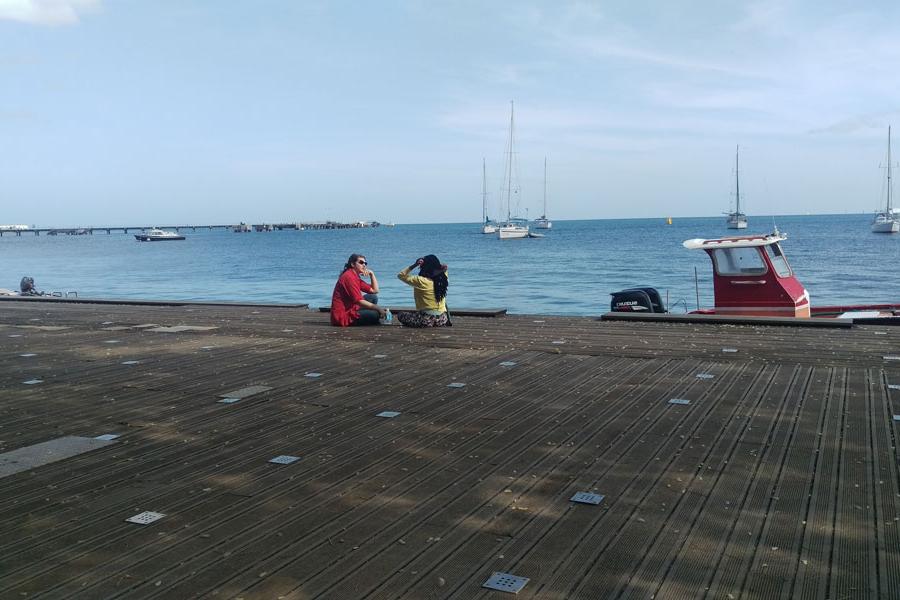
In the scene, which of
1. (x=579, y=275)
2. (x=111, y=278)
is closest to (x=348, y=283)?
(x=579, y=275)

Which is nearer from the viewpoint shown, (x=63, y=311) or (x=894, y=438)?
(x=894, y=438)

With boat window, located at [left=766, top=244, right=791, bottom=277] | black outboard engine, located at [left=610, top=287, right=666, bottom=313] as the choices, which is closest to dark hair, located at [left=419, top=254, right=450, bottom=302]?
black outboard engine, located at [left=610, top=287, right=666, bottom=313]

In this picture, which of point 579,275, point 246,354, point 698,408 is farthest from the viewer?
point 579,275

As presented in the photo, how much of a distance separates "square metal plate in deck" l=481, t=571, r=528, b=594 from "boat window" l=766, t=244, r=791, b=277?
1257cm

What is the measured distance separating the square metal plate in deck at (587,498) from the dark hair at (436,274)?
7907 millimetres

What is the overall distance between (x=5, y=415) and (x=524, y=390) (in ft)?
16.1

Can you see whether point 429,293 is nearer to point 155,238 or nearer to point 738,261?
point 738,261

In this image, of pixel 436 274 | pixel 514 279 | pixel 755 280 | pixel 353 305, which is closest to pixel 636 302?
pixel 755 280

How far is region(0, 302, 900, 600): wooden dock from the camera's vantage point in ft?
12.2

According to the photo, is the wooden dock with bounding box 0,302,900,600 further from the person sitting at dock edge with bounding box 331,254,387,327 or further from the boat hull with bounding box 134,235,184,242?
the boat hull with bounding box 134,235,184,242

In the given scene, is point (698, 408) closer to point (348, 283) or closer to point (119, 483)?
point (119, 483)

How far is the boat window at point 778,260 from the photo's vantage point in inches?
578

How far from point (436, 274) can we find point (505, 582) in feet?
29.7

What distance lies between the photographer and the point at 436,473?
522cm
